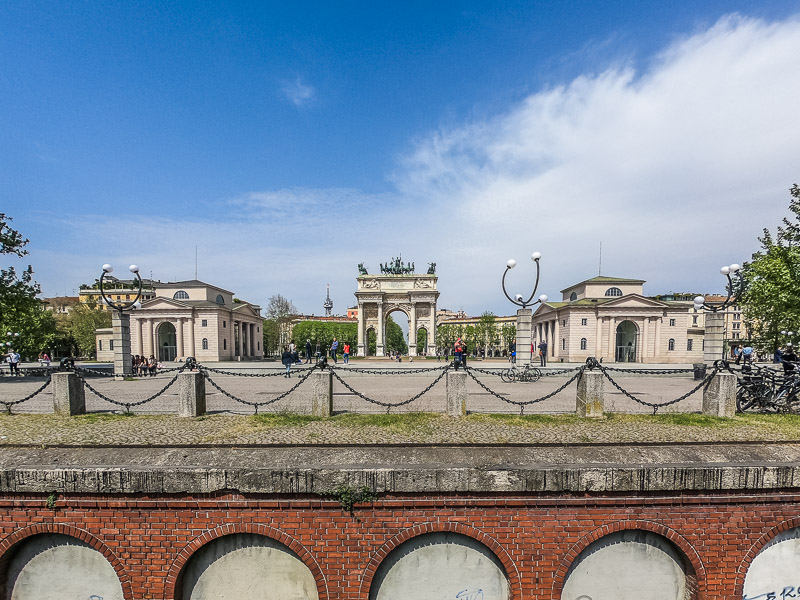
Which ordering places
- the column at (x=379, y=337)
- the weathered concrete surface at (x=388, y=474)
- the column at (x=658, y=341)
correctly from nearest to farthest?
the weathered concrete surface at (x=388, y=474), the column at (x=658, y=341), the column at (x=379, y=337)

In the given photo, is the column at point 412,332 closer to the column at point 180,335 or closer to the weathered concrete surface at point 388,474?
the column at point 180,335

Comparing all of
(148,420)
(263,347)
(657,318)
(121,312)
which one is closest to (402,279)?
(263,347)

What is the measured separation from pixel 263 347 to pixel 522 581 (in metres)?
77.6

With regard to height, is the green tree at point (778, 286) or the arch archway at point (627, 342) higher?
the green tree at point (778, 286)

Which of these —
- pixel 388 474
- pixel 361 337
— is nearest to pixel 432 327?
pixel 361 337

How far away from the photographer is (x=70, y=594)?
4512 mm

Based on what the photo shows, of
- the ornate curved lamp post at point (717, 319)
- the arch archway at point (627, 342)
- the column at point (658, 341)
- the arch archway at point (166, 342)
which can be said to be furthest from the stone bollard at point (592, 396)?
the arch archway at point (166, 342)

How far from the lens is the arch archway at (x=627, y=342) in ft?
177

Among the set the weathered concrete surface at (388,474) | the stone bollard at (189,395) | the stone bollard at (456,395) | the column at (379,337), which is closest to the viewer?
the weathered concrete surface at (388,474)

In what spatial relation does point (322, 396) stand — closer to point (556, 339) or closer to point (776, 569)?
point (776, 569)

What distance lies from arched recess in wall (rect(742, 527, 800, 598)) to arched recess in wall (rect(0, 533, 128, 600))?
293 inches

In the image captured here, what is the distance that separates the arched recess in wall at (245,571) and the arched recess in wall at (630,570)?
313 cm

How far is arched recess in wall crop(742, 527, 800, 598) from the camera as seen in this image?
177 inches

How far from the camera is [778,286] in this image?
2269cm
